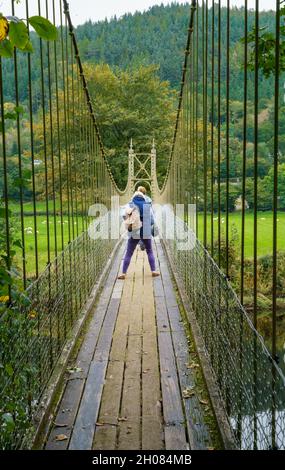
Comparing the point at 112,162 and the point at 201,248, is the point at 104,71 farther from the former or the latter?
the point at 201,248

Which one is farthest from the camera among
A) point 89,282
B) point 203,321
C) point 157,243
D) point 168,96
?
point 168,96

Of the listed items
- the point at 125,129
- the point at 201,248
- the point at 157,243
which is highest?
the point at 125,129

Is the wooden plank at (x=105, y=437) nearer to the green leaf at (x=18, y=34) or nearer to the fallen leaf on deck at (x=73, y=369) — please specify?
the fallen leaf on deck at (x=73, y=369)

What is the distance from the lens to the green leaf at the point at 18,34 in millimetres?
1157

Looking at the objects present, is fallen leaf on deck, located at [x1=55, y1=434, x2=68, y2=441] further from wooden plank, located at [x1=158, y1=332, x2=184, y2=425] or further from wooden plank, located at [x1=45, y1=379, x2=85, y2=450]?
wooden plank, located at [x1=158, y1=332, x2=184, y2=425]

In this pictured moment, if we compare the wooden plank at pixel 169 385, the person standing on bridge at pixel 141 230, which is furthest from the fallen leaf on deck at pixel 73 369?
the person standing on bridge at pixel 141 230

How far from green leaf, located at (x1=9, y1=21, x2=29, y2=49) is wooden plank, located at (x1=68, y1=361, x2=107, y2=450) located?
147 cm

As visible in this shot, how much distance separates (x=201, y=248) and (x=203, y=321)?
0.44 m

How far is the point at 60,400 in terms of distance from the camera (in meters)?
2.62

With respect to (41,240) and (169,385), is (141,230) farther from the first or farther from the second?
(41,240)

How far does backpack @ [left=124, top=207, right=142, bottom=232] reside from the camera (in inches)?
227

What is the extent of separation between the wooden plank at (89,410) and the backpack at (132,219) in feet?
8.74

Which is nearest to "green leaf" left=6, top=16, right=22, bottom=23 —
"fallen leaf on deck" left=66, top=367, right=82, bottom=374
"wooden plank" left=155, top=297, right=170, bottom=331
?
"fallen leaf on deck" left=66, top=367, right=82, bottom=374
